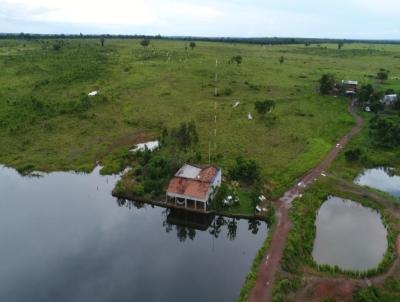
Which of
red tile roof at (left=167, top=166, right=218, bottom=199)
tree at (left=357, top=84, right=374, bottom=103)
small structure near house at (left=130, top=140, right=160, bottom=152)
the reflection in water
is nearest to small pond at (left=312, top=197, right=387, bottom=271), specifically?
the reflection in water

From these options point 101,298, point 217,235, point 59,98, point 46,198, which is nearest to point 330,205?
point 217,235

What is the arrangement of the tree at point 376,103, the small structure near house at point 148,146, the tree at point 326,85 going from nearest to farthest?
the small structure near house at point 148,146 < the tree at point 376,103 < the tree at point 326,85

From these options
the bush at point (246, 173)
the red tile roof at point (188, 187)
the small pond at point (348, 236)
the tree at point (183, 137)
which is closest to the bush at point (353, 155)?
the small pond at point (348, 236)

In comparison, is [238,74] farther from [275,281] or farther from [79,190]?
[275,281]

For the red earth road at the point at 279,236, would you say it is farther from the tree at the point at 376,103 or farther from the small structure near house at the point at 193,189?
the tree at the point at 376,103

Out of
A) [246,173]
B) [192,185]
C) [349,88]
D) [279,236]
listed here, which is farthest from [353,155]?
[349,88]

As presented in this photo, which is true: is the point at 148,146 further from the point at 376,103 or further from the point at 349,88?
the point at 349,88
